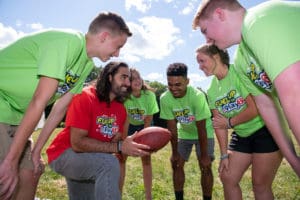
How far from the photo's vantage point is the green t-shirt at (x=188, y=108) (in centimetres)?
577

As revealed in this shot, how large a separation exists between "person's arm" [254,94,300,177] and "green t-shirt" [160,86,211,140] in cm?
225

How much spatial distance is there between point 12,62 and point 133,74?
3.26 meters

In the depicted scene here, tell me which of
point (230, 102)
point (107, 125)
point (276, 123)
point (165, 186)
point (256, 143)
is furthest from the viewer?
point (165, 186)

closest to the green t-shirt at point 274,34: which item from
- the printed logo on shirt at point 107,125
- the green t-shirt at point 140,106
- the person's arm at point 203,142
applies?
the printed logo on shirt at point 107,125

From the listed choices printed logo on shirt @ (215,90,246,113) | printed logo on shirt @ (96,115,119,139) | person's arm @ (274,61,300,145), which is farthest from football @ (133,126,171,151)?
person's arm @ (274,61,300,145)

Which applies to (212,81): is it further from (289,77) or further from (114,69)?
(289,77)

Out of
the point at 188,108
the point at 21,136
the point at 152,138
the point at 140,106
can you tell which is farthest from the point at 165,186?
the point at 21,136

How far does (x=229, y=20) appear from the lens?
2463 mm

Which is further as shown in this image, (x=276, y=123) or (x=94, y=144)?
(x=94, y=144)

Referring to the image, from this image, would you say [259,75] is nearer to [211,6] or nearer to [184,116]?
[211,6]

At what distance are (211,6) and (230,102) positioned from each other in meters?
1.98

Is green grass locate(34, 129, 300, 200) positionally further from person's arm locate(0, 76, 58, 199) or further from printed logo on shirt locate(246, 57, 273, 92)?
printed logo on shirt locate(246, 57, 273, 92)

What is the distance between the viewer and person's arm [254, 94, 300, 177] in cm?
314

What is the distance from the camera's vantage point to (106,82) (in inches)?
186
